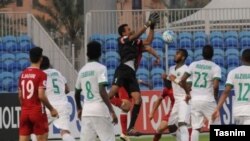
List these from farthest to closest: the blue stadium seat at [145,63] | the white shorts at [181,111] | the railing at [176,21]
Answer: the blue stadium seat at [145,63] < the railing at [176,21] < the white shorts at [181,111]

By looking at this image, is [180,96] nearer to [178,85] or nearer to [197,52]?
[178,85]

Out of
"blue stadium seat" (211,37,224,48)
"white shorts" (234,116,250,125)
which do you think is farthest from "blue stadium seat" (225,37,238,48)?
"white shorts" (234,116,250,125)

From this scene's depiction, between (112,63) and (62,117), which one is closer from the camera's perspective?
(62,117)

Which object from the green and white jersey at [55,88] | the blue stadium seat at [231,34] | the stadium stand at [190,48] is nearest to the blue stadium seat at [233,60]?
the stadium stand at [190,48]

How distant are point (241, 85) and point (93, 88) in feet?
8.44

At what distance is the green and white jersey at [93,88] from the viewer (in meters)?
16.2

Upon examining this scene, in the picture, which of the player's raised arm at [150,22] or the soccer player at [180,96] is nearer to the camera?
the player's raised arm at [150,22]

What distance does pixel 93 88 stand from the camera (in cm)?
1634

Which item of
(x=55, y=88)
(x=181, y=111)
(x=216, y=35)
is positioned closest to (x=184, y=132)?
(x=181, y=111)

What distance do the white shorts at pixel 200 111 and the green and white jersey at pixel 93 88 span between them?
3.90 meters

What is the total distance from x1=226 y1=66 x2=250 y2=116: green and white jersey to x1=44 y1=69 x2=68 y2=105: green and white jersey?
435 centimetres

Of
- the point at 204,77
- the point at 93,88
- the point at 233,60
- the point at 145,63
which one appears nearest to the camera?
the point at 93,88

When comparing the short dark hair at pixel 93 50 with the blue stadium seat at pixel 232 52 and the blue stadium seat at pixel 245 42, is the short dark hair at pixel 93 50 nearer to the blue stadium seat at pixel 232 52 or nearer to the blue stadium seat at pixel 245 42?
the blue stadium seat at pixel 232 52

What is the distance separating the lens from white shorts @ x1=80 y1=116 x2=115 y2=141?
53.0 ft
